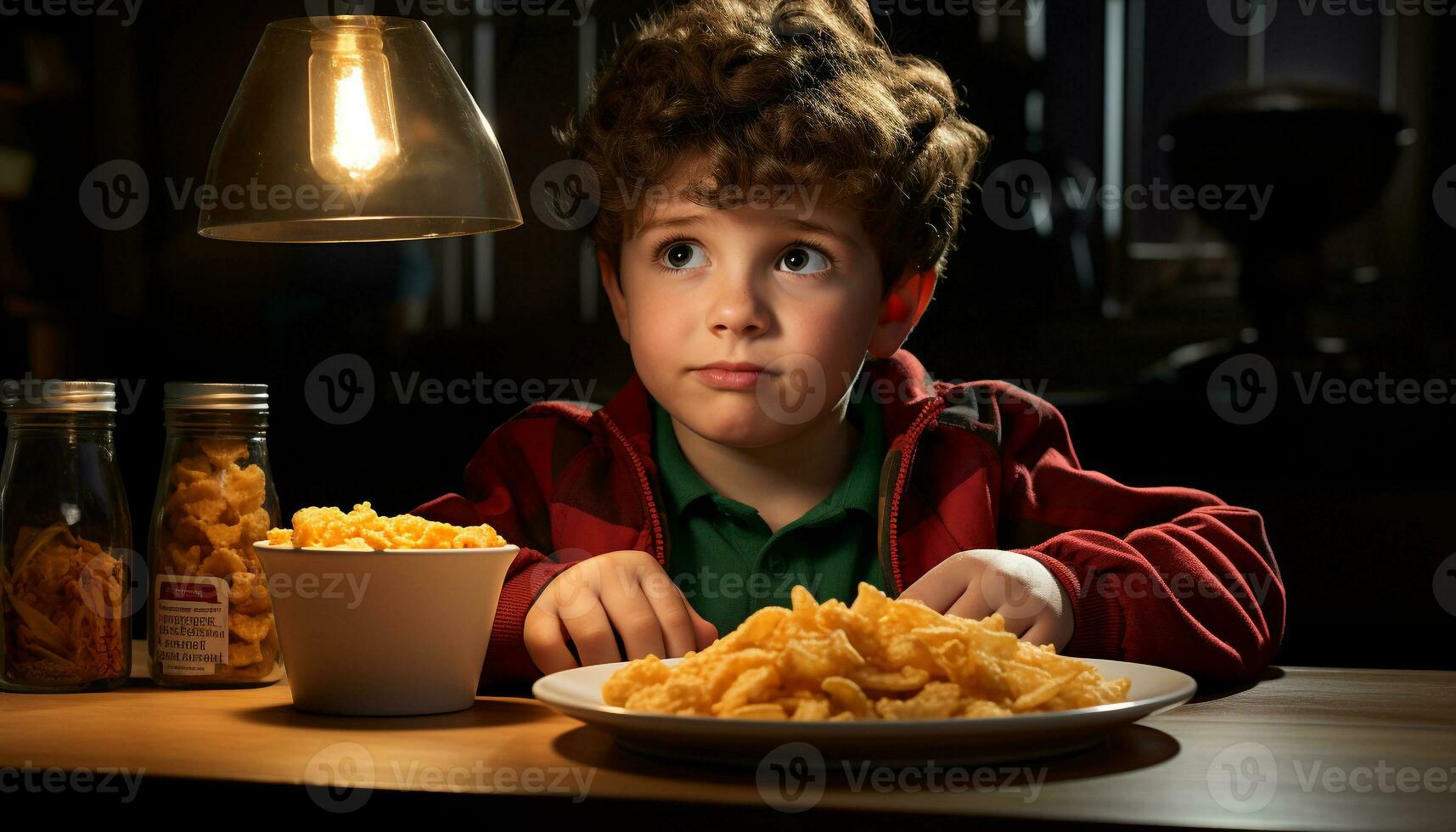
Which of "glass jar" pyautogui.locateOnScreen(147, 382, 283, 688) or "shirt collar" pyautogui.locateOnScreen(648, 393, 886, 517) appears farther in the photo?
"shirt collar" pyautogui.locateOnScreen(648, 393, 886, 517)

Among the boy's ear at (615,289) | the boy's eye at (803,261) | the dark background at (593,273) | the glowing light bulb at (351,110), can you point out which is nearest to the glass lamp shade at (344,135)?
the glowing light bulb at (351,110)

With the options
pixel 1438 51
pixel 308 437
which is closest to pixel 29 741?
pixel 308 437

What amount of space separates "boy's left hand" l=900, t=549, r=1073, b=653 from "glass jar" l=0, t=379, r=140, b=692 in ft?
1.76

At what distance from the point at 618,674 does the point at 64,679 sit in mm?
407

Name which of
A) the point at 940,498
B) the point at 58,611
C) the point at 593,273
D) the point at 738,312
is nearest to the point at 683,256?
the point at 738,312

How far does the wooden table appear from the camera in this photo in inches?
22.5

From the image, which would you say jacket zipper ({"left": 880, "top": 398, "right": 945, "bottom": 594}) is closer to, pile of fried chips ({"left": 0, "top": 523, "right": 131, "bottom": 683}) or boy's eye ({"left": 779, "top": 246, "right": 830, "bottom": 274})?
boy's eye ({"left": 779, "top": 246, "right": 830, "bottom": 274})

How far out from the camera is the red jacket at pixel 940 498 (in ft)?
3.70

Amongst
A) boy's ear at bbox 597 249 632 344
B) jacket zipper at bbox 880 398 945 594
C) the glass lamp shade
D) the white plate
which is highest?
the glass lamp shade

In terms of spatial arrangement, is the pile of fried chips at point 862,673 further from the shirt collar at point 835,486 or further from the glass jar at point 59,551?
the shirt collar at point 835,486

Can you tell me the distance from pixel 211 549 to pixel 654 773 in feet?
1.39

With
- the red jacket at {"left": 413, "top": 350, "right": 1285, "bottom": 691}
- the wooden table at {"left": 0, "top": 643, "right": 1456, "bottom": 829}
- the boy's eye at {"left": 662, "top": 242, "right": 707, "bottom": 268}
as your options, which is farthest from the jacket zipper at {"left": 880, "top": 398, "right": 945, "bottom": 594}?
the wooden table at {"left": 0, "top": 643, "right": 1456, "bottom": 829}

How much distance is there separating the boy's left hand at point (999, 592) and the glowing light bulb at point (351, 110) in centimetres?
46

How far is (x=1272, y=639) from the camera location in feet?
3.72
